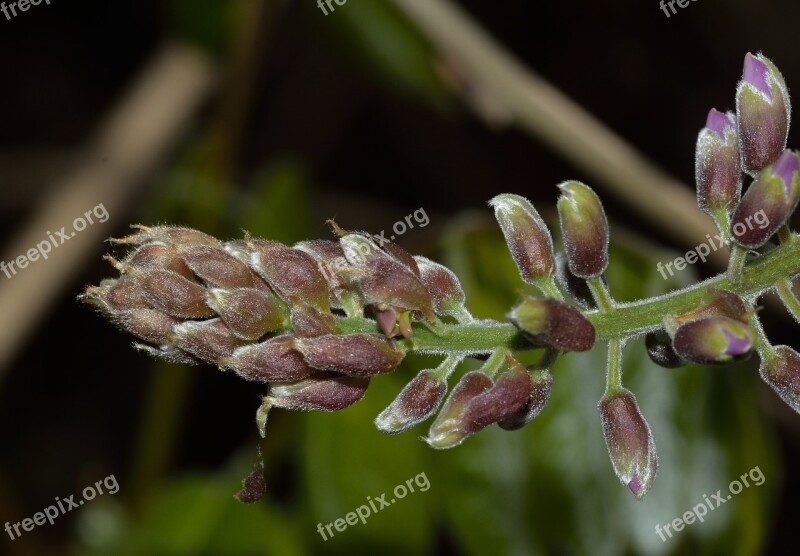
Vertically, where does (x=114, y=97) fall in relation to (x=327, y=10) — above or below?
above

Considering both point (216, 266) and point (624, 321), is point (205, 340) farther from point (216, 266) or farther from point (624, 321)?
point (624, 321)

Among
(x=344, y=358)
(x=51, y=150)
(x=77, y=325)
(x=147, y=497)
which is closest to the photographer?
(x=344, y=358)

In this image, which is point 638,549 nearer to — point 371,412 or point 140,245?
point 371,412

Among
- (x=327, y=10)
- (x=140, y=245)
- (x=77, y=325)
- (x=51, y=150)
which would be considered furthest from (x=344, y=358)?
(x=77, y=325)

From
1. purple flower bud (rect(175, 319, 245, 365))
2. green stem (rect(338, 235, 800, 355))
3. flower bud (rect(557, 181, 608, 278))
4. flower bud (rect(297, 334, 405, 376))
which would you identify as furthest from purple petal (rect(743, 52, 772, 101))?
purple flower bud (rect(175, 319, 245, 365))

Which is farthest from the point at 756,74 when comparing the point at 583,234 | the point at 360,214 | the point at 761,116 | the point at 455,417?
the point at 360,214
